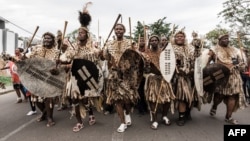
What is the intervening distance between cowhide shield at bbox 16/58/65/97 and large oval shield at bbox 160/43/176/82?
190 cm

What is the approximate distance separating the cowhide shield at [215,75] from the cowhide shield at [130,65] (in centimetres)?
136

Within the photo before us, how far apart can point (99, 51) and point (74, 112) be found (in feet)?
4.12

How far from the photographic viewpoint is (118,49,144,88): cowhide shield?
6637 mm

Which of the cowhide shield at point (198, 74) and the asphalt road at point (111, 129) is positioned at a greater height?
the cowhide shield at point (198, 74)

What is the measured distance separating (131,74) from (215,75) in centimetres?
173

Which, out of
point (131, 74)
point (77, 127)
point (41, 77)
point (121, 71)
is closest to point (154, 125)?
point (131, 74)

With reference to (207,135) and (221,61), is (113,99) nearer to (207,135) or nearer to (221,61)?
(207,135)

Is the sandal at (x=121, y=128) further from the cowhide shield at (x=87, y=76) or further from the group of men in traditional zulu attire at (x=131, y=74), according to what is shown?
the cowhide shield at (x=87, y=76)

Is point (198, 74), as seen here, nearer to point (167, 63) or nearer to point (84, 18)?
point (167, 63)

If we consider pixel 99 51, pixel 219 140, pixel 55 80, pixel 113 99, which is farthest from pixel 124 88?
pixel 219 140

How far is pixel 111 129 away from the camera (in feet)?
22.2

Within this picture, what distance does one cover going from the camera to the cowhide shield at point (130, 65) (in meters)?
6.64

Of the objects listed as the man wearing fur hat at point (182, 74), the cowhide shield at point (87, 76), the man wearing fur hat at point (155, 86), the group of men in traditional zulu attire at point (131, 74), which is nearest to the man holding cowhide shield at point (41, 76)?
the group of men in traditional zulu attire at point (131, 74)

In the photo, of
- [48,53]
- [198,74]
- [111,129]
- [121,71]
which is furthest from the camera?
[48,53]
